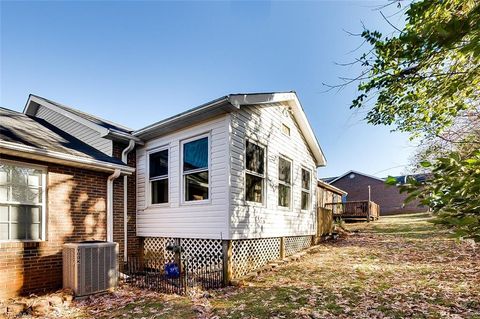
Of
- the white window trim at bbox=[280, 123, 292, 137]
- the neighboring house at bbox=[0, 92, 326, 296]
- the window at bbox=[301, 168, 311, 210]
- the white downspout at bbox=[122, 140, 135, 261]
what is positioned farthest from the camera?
the window at bbox=[301, 168, 311, 210]

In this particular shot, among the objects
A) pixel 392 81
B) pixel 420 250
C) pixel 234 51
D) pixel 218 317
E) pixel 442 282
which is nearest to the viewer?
pixel 392 81

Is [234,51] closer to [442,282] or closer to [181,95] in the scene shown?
[181,95]

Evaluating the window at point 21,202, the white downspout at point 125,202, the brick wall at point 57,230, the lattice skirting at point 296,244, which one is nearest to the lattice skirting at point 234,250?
the white downspout at point 125,202

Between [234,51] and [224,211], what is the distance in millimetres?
9647

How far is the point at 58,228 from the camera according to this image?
23.7ft

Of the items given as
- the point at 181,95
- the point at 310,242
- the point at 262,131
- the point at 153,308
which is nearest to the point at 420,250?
the point at 310,242

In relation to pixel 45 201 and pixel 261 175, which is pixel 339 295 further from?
pixel 45 201

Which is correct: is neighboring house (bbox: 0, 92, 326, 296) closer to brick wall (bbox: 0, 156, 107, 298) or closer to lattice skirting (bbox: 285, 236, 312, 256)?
brick wall (bbox: 0, 156, 107, 298)

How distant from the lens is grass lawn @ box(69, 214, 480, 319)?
5289 millimetres

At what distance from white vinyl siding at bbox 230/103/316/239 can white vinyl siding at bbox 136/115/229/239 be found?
0.82 ft

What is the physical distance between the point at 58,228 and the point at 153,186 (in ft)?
9.73

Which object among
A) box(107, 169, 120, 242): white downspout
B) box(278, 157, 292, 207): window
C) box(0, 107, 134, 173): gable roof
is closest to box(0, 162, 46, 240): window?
box(0, 107, 134, 173): gable roof

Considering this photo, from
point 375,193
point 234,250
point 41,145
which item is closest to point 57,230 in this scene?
point 41,145

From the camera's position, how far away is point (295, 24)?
1041cm
